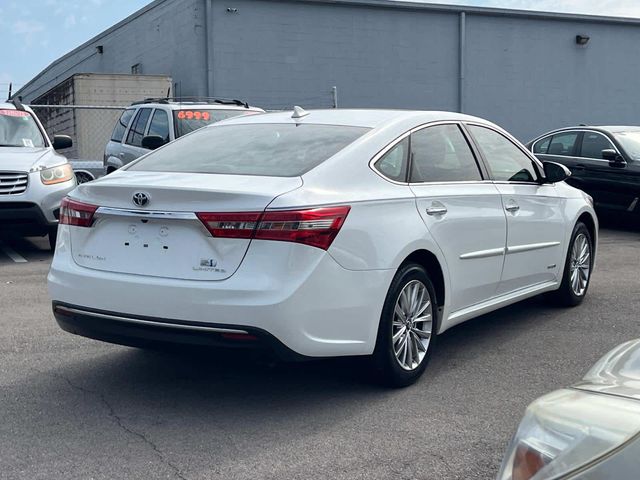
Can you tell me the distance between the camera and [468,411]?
4516mm

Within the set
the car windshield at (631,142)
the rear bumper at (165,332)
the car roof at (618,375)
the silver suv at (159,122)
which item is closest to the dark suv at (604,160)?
the car windshield at (631,142)

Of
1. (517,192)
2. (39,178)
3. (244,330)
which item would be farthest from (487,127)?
(39,178)

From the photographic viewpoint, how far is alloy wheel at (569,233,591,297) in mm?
7028

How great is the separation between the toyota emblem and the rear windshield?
17.5 inches

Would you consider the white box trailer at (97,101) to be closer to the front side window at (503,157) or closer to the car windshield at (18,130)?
the car windshield at (18,130)

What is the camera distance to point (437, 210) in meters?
5.09

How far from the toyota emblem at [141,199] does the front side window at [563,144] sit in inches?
398

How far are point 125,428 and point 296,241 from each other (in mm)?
1268

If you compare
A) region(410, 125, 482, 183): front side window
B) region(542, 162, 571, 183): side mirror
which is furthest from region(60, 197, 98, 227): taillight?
region(542, 162, 571, 183): side mirror

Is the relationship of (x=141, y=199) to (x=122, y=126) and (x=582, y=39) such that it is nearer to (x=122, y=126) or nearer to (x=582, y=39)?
(x=122, y=126)

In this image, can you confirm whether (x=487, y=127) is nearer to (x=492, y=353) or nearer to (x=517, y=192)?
(x=517, y=192)

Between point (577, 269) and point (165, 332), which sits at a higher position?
point (165, 332)

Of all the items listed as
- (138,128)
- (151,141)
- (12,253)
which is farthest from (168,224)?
(138,128)

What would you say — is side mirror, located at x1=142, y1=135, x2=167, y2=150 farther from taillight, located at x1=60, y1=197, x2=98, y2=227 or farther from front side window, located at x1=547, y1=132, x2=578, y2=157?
taillight, located at x1=60, y1=197, x2=98, y2=227
